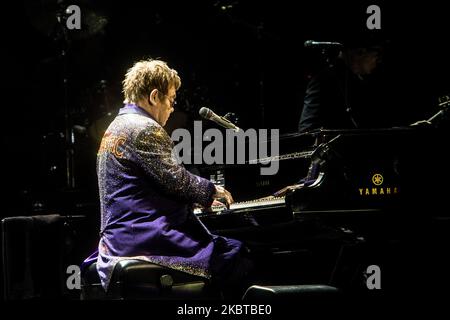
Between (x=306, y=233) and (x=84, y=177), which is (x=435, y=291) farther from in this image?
(x=84, y=177)

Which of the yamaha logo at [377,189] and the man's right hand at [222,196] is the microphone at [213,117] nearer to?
the man's right hand at [222,196]

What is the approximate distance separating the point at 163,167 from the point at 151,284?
0.65 metres

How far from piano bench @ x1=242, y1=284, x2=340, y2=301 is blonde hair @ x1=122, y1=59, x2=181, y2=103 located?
1.41m

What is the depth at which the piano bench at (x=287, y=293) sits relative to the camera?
9.00ft

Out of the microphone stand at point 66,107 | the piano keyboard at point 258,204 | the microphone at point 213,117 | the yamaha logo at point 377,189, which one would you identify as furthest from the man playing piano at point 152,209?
the microphone stand at point 66,107

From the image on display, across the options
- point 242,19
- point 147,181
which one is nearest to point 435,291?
point 147,181

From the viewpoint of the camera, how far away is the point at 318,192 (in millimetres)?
3199

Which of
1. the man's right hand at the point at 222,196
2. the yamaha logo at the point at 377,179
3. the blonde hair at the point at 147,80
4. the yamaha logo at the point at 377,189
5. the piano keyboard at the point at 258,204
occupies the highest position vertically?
the blonde hair at the point at 147,80

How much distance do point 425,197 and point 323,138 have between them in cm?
63

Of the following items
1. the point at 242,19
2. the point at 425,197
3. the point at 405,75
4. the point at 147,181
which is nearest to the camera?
the point at 425,197

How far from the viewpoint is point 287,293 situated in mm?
2781

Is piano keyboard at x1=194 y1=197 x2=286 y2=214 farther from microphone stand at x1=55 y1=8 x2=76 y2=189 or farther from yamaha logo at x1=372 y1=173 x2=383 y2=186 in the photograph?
microphone stand at x1=55 y1=8 x2=76 y2=189

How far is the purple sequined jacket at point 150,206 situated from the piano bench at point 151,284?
0.05m

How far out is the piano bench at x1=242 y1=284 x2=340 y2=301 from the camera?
2742 millimetres
